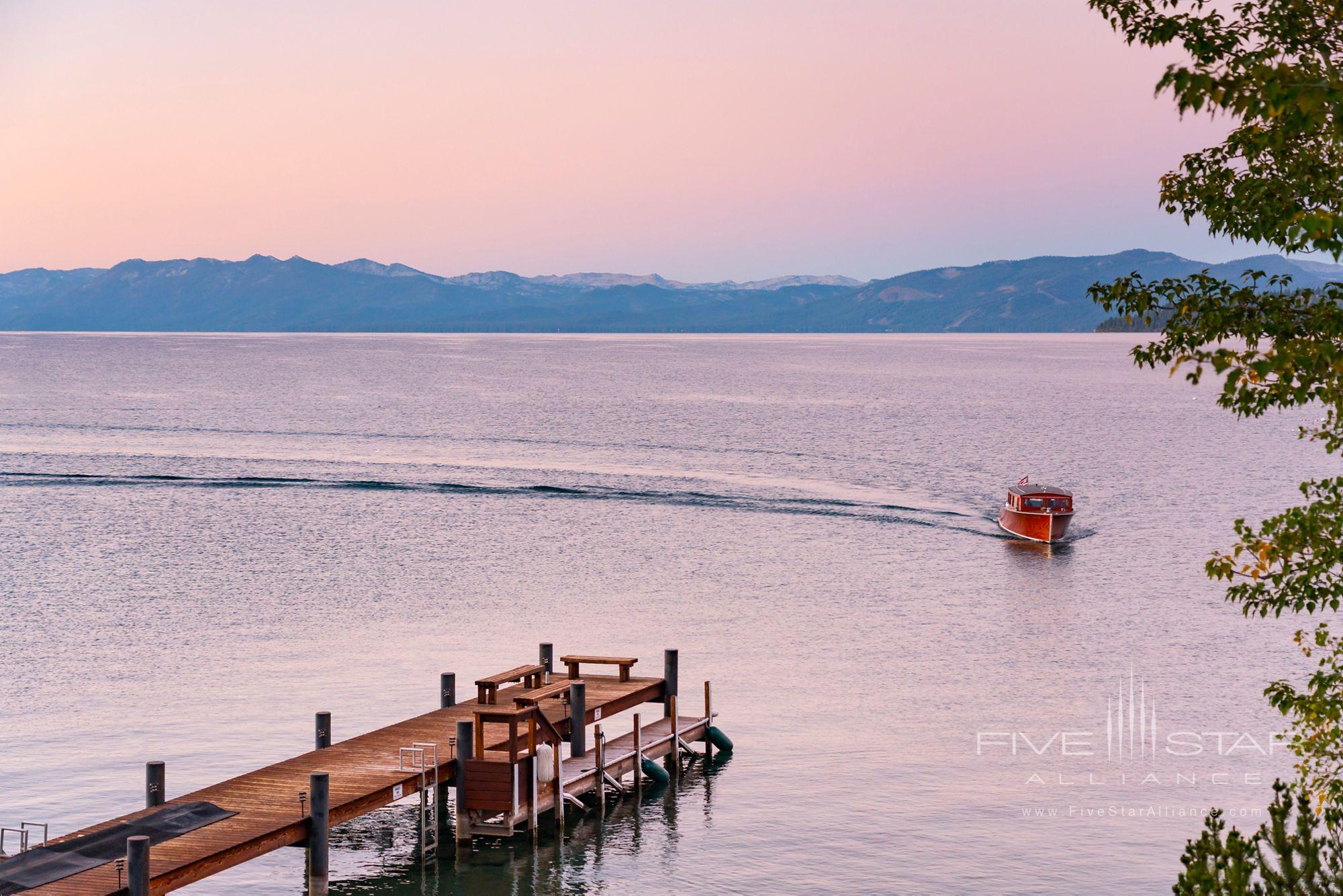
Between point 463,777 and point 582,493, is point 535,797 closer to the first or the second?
point 463,777

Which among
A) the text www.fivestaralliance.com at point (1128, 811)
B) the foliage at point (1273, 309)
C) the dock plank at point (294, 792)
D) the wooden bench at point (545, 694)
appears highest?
the foliage at point (1273, 309)

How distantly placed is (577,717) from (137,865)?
12.2 m

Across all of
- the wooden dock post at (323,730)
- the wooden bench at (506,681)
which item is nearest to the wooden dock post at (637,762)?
the wooden bench at (506,681)

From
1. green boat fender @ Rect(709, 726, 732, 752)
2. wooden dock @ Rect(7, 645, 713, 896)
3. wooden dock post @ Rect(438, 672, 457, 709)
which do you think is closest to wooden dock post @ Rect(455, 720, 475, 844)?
wooden dock @ Rect(7, 645, 713, 896)

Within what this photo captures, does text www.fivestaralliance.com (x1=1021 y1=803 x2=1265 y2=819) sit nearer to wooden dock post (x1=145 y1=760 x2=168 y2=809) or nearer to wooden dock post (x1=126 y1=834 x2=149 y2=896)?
wooden dock post (x1=145 y1=760 x2=168 y2=809)

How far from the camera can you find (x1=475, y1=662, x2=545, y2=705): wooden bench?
29.8 meters

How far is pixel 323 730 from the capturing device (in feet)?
95.0

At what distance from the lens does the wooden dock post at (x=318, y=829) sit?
75.3ft

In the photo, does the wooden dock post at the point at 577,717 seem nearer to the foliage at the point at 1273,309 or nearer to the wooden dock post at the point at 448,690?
the wooden dock post at the point at 448,690

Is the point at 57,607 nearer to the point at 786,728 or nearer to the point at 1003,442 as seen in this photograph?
the point at 786,728

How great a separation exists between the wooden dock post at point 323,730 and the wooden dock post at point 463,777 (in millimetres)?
3534

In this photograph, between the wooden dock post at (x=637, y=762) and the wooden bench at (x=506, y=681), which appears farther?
the wooden dock post at (x=637, y=762)

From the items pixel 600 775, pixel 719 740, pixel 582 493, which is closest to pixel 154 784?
pixel 600 775

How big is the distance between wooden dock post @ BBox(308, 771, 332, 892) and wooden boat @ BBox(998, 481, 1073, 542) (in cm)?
5306
